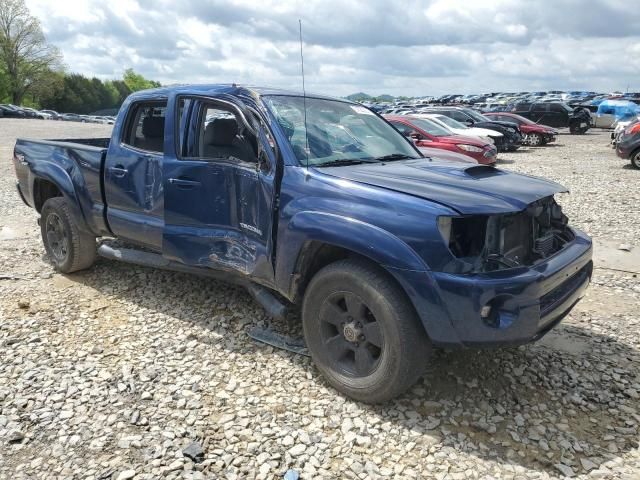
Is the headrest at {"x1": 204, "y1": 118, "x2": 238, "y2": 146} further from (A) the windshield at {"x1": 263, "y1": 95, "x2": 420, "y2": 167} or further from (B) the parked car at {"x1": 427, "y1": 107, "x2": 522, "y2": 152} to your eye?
(B) the parked car at {"x1": 427, "y1": 107, "x2": 522, "y2": 152}

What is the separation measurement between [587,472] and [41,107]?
85.0m

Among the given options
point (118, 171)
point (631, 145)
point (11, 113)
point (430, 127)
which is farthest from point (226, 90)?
point (11, 113)

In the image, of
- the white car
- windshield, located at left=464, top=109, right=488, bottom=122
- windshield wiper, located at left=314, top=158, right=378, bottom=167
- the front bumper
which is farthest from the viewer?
windshield, located at left=464, top=109, right=488, bottom=122

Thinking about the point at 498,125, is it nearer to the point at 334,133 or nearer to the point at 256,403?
the point at 334,133

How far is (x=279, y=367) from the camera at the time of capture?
3.72m

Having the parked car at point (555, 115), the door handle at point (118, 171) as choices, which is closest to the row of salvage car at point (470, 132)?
the door handle at point (118, 171)

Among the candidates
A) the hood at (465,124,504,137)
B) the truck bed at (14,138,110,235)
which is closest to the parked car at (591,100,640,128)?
the hood at (465,124,504,137)

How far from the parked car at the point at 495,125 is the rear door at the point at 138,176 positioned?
49.5 feet

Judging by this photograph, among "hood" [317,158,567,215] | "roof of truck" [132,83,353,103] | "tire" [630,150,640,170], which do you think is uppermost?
"roof of truck" [132,83,353,103]

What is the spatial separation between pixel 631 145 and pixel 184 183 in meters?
12.9

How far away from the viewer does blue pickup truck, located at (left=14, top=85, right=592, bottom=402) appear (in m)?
2.86

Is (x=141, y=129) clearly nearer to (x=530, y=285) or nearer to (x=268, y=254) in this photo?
(x=268, y=254)

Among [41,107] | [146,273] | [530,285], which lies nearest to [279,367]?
[530,285]

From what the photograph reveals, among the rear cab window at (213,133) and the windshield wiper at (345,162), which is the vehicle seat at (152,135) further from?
the windshield wiper at (345,162)
